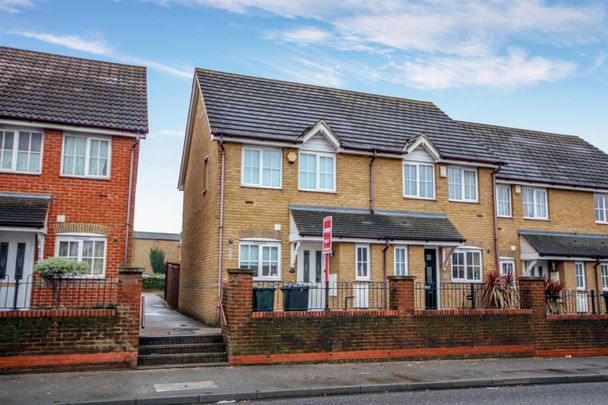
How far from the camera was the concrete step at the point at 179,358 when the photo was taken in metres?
11.5

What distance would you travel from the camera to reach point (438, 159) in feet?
65.3

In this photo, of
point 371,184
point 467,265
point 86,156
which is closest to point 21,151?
point 86,156

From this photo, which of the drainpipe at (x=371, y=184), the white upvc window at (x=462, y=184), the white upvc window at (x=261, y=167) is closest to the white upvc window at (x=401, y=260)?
the drainpipe at (x=371, y=184)

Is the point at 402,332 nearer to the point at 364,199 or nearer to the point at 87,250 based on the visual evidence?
the point at 364,199

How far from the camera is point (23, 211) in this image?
14.3 meters

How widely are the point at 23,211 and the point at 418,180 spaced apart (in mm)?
12949

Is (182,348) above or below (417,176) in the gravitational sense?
below

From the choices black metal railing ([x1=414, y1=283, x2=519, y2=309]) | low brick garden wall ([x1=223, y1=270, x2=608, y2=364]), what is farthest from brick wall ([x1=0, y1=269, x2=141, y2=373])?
black metal railing ([x1=414, y1=283, x2=519, y2=309])

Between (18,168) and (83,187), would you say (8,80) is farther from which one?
(83,187)

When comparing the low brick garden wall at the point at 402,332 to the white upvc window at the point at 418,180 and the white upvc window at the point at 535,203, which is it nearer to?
the white upvc window at the point at 418,180

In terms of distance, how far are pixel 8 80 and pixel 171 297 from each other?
38.5ft

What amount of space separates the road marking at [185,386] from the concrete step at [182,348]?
2276 millimetres

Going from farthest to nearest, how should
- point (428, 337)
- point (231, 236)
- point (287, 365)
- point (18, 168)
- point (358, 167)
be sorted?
point (358, 167)
point (231, 236)
point (18, 168)
point (428, 337)
point (287, 365)

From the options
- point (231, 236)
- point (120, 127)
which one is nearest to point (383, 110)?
point (231, 236)
